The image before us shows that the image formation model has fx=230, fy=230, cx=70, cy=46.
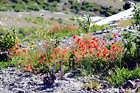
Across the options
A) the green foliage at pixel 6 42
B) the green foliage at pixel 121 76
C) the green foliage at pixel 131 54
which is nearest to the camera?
the green foliage at pixel 121 76

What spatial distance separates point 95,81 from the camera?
4617 mm

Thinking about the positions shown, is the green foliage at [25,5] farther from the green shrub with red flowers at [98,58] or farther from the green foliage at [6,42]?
the green shrub with red flowers at [98,58]

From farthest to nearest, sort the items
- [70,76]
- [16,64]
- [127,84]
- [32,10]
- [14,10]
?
[32,10], [14,10], [16,64], [70,76], [127,84]

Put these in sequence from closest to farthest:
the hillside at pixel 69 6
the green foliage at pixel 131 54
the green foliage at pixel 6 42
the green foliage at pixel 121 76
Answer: the green foliage at pixel 121 76, the green foliage at pixel 131 54, the green foliage at pixel 6 42, the hillside at pixel 69 6

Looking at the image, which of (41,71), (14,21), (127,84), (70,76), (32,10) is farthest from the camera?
(32,10)

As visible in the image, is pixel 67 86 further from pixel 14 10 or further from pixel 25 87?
pixel 14 10

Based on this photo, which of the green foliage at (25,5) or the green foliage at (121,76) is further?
the green foliage at (25,5)

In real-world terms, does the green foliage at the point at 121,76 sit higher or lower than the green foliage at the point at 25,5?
lower

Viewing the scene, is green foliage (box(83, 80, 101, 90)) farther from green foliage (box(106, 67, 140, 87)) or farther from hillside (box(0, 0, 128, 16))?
hillside (box(0, 0, 128, 16))

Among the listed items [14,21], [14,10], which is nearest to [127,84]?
[14,21]

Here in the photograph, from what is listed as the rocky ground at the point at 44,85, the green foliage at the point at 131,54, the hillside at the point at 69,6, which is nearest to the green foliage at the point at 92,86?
the rocky ground at the point at 44,85

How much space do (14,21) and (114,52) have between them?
1690 cm

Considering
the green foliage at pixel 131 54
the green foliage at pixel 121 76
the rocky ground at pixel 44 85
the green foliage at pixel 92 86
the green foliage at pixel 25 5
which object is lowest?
the rocky ground at pixel 44 85

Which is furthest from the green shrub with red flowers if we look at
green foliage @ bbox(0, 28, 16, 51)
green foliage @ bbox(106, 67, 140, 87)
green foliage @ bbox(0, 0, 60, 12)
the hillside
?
the hillside
